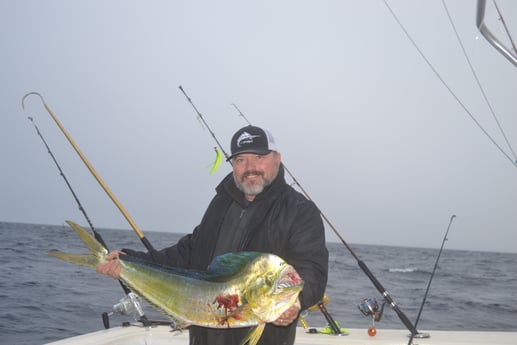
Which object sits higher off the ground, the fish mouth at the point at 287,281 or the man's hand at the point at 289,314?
the fish mouth at the point at 287,281

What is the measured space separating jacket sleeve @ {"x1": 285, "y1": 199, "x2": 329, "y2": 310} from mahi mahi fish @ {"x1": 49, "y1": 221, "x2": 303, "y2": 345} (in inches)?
9.5

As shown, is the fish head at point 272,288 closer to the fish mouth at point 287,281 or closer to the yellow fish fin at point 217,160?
the fish mouth at point 287,281

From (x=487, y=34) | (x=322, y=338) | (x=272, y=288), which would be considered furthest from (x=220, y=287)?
(x=487, y=34)

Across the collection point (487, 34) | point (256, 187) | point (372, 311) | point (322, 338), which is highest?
point (487, 34)

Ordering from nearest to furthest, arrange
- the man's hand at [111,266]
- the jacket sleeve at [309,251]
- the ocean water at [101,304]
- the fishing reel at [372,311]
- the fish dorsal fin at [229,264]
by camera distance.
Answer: the fish dorsal fin at [229,264], the jacket sleeve at [309,251], the man's hand at [111,266], the fishing reel at [372,311], the ocean water at [101,304]

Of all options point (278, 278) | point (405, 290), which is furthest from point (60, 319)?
point (405, 290)

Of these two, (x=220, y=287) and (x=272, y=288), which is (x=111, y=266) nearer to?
(x=220, y=287)

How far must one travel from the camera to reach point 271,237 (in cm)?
288

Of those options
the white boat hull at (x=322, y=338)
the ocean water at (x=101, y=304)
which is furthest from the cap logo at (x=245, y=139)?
the ocean water at (x=101, y=304)

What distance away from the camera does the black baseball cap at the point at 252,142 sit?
9.80 feet

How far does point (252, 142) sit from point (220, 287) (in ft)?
2.88

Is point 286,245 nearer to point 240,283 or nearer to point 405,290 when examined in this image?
point 240,283

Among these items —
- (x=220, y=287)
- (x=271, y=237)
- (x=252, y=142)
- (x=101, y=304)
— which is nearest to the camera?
(x=220, y=287)

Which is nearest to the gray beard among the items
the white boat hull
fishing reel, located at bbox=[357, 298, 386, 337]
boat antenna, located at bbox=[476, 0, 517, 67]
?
the white boat hull
